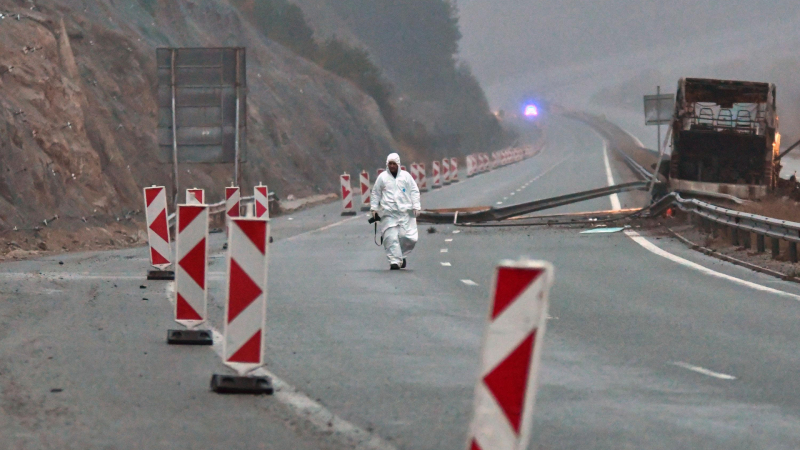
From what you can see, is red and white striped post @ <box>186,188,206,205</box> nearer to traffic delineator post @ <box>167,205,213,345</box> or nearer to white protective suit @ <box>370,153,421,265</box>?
white protective suit @ <box>370,153,421,265</box>

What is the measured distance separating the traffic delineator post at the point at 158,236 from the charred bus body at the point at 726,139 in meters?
16.2

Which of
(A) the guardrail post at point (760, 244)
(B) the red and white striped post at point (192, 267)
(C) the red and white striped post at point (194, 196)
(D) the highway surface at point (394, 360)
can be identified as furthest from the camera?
(C) the red and white striped post at point (194, 196)

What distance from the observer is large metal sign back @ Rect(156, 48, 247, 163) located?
32.6 m

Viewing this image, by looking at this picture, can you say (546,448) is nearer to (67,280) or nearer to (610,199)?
(67,280)

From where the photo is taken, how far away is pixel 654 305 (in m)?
14.1

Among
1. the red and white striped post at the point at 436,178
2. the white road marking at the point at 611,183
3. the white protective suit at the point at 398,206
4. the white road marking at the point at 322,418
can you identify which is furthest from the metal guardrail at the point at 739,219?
the red and white striped post at the point at 436,178

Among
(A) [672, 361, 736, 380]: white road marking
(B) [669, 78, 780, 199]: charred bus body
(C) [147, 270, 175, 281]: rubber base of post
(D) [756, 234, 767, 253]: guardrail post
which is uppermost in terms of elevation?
(B) [669, 78, 780, 199]: charred bus body

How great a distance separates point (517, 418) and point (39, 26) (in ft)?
93.5

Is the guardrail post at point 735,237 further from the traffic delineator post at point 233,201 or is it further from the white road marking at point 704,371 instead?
the white road marking at point 704,371

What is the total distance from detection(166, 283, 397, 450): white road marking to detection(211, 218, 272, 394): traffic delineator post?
0.64 feet

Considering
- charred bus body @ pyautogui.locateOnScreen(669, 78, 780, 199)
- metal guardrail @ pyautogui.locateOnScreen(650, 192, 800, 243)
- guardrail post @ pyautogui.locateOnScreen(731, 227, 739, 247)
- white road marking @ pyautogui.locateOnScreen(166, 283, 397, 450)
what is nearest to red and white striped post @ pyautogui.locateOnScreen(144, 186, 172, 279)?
white road marking @ pyautogui.locateOnScreen(166, 283, 397, 450)

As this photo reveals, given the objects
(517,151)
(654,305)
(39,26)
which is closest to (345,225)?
(39,26)

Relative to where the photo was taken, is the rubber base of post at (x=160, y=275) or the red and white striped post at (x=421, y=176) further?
the red and white striped post at (x=421, y=176)

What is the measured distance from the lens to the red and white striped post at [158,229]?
17016mm
